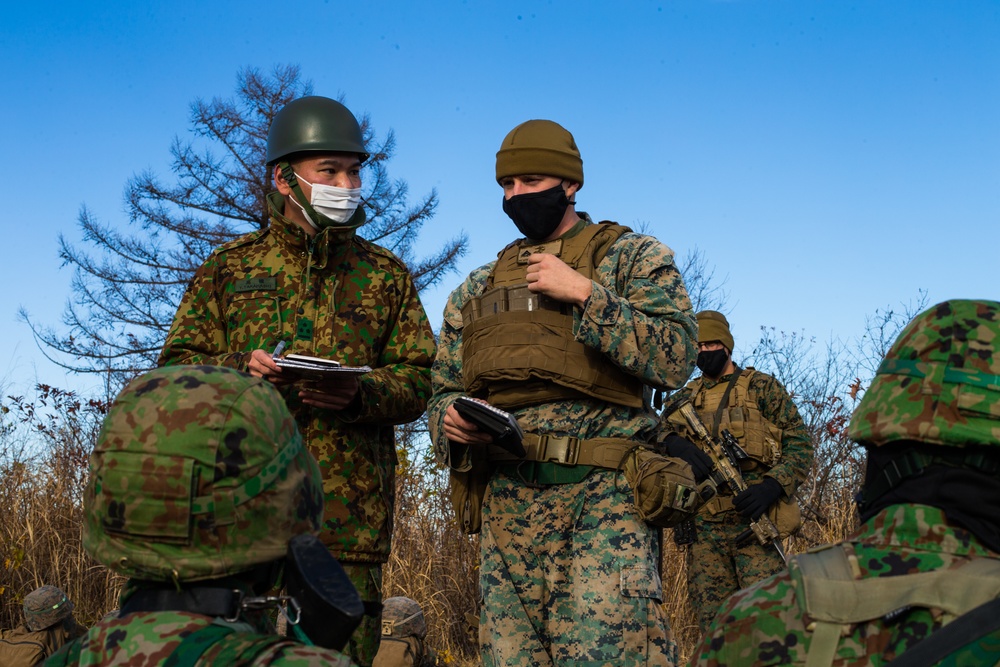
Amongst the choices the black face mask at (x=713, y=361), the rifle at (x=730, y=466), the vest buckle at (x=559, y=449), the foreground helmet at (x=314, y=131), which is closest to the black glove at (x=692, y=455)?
the rifle at (x=730, y=466)

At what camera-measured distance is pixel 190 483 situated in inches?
77.2

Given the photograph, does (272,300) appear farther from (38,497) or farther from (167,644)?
(38,497)

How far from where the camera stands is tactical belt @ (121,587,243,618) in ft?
6.48

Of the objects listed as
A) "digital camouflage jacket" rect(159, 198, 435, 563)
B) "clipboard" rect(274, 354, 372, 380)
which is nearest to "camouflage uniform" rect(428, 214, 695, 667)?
"digital camouflage jacket" rect(159, 198, 435, 563)

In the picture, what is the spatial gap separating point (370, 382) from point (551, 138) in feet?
3.86

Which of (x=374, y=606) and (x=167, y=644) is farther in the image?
(x=374, y=606)

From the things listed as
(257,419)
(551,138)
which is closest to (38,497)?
(551,138)

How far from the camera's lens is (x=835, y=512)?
10383 millimetres

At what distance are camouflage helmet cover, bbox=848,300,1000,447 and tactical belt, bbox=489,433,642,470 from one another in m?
1.86

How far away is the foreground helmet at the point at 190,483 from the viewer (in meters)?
1.97

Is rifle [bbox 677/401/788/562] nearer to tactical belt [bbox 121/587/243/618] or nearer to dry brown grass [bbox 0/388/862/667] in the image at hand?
dry brown grass [bbox 0/388/862/667]

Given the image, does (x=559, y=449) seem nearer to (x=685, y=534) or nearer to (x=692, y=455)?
(x=692, y=455)

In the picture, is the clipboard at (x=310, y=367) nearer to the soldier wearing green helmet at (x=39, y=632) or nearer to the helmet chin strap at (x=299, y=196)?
the helmet chin strap at (x=299, y=196)

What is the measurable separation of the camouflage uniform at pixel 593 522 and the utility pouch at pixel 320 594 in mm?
1815
